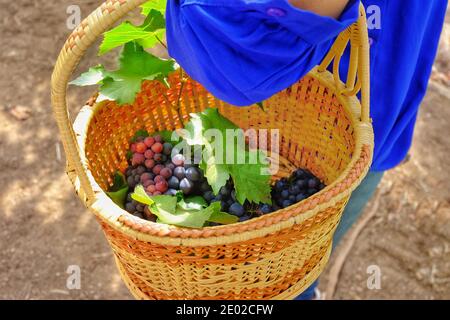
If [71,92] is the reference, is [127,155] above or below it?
above

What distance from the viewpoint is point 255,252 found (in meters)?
1.03

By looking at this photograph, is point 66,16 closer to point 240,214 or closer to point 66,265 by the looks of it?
point 66,265

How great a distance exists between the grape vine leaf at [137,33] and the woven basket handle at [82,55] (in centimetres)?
25

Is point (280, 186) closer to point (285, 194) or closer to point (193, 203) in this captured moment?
point (285, 194)

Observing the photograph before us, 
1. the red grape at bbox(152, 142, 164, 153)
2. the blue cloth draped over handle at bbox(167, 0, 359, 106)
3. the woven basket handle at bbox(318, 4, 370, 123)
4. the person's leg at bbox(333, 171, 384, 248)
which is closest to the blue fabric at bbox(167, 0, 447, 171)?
the blue cloth draped over handle at bbox(167, 0, 359, 106)

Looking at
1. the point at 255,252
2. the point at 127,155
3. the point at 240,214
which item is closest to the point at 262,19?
the point at 255,252

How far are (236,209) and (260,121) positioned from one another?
0.35 m

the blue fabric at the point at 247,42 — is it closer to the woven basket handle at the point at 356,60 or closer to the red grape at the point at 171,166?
the woven basket handle at the point at 356,60

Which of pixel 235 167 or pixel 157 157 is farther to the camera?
pixel 157 157

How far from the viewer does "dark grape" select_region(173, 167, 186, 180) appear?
1286mm

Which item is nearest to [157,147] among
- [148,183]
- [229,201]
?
[148,183]

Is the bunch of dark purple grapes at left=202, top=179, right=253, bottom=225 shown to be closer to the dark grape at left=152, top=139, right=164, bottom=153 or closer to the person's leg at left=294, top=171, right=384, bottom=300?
the dark grape at left=152, top=139, right=164, bottom=153

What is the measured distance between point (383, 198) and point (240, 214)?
3.49 feet

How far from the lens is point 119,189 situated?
131 cm
